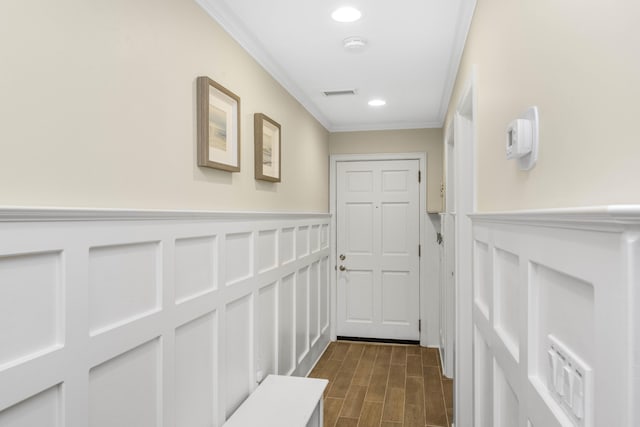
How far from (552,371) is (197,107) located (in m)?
1.62

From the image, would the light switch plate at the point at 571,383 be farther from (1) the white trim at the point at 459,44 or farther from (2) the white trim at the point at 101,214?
(1) the white trim at the point at 459,44

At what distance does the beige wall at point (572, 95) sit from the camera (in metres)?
0.60

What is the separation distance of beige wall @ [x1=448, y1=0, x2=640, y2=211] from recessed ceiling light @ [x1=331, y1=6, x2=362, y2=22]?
2.74 ft

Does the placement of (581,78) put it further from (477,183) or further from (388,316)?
(388,316)

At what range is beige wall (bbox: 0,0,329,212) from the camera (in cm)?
107

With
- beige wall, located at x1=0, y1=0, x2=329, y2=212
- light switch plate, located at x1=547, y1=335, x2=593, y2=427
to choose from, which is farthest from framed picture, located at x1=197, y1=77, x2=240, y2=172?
light switch plate, located at x1=547, y1=335, x2=593, y2=427

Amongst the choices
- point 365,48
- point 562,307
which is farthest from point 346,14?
point 562,307

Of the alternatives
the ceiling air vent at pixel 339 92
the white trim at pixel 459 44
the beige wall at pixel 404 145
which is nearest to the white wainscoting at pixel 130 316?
the ceiling air vent at pixel 339 92

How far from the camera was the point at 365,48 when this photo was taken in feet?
8.42

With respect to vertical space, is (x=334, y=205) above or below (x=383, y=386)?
above

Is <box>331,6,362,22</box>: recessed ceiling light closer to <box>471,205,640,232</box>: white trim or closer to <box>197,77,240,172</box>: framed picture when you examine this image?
<box>197,77,240,172</box>: framed picture

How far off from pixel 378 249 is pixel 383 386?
1595 mm

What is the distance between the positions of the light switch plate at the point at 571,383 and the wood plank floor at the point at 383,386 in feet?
7.69

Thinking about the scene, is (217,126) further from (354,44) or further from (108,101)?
(354,44)
